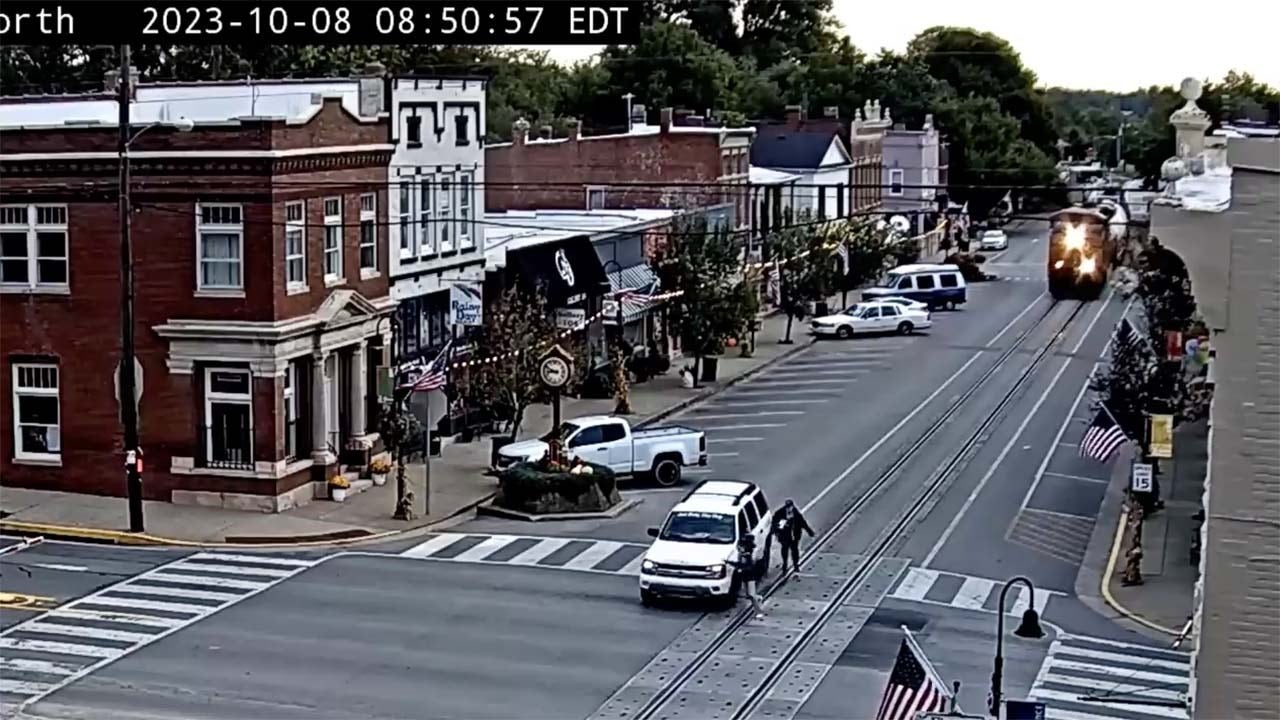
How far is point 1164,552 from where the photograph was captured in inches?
1355

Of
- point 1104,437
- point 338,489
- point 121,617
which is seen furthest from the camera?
point 338,489

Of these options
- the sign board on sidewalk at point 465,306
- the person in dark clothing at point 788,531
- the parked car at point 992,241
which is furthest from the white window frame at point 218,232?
the parked car at point 992,241

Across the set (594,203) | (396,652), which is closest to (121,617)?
(396,652)

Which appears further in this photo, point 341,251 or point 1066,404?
point 1066,404

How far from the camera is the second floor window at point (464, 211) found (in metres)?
47.5

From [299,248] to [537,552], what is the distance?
8.46 meters

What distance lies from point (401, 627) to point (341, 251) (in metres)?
13.7

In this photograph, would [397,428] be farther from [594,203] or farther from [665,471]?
[594,203]

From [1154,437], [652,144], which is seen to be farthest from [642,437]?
[652,144]

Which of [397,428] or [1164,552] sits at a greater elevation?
[397,428]

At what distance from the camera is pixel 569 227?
179 ft

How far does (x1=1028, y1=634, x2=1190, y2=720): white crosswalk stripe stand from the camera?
23.8 m

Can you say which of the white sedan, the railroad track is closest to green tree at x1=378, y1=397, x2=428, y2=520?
the railroad track

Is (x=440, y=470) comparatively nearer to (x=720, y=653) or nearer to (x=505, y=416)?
(x=505, y=416)
